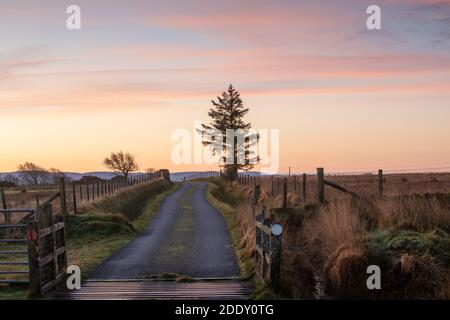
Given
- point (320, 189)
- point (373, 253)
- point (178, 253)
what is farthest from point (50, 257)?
point (320, 189)

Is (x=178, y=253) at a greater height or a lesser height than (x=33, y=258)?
lesser

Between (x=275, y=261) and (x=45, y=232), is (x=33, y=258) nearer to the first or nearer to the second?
(x=45, y=232)

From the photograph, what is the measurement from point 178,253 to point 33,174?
102m

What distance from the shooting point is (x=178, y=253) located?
58.7ft

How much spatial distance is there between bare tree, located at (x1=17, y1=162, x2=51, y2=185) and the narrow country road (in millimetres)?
88302

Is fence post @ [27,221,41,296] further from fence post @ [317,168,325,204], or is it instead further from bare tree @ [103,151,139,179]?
bare tree @ [103,151,139,179]

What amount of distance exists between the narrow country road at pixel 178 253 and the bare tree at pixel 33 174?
8830cm

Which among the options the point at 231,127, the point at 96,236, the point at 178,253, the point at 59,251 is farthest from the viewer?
the point at 231,127

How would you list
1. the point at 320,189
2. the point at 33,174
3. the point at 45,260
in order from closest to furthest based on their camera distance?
1. the point at 45,260
2. the point at 320,189
3. the point at 33,174

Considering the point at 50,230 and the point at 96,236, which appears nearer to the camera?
the point at 50,230
